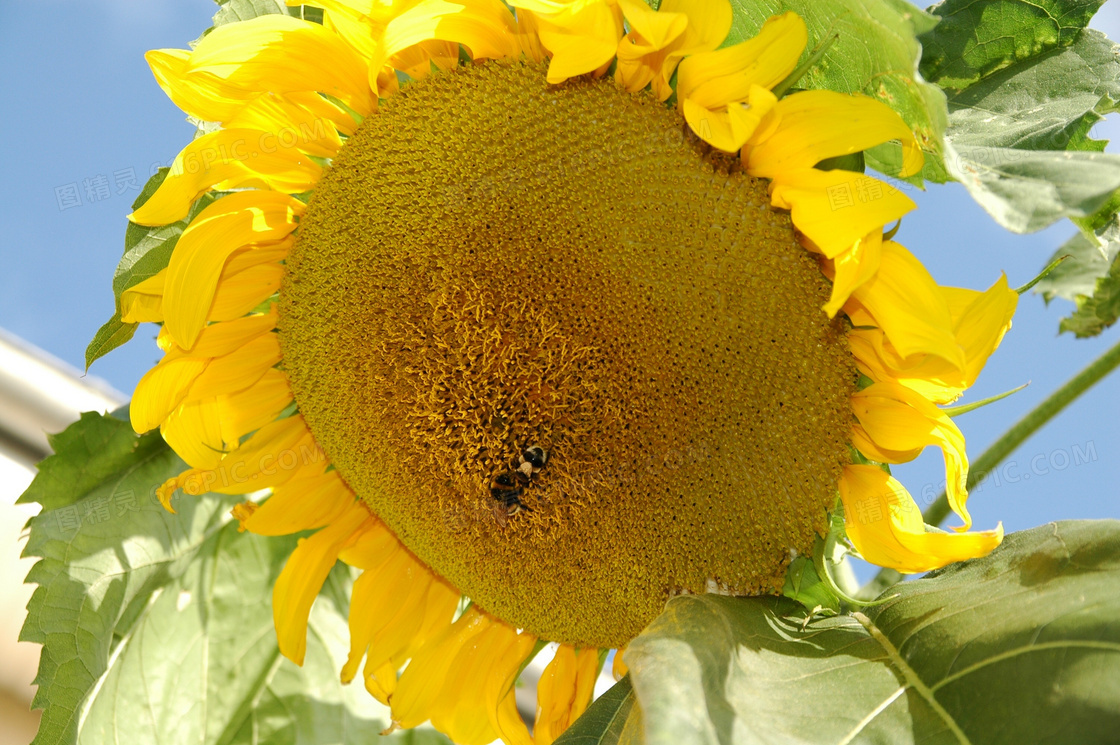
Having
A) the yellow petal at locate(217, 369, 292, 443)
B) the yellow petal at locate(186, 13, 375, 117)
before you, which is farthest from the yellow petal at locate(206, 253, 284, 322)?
the yellow petal at locate(186, 13, 375, 117)

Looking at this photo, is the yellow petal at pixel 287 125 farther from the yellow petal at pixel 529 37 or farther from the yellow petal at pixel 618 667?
the yellow petal at pixel 618 667

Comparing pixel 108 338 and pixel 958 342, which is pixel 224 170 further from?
pixel 958 342

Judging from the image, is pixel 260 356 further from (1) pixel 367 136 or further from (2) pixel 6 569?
(2) pixel 6 569

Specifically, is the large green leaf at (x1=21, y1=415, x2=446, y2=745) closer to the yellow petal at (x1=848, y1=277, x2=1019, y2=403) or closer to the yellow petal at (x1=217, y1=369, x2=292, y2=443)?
the yellow petal at (x1=217, y1=369, x2=292, y2=443)

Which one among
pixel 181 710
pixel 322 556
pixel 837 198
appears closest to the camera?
pixel 837 198

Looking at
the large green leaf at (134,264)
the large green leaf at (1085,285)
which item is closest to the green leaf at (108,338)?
the large green leaf at (134,264)

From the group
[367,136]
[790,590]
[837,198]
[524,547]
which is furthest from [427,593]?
[837,198]

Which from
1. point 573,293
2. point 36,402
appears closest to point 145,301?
point 573,293
